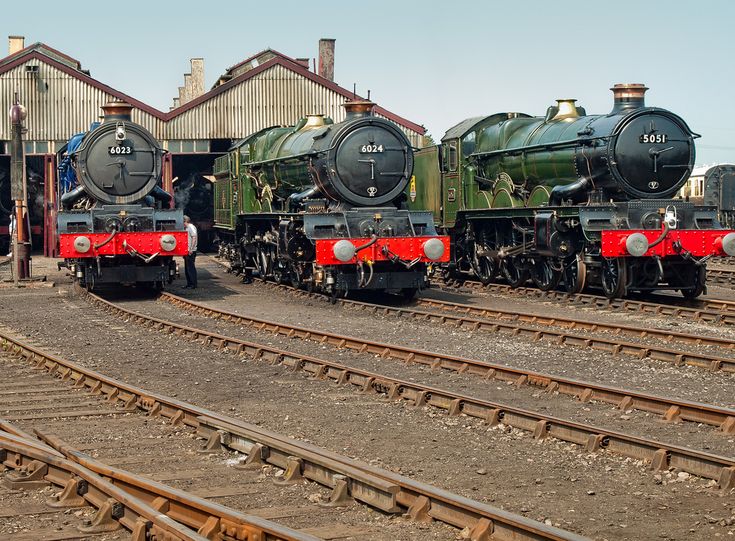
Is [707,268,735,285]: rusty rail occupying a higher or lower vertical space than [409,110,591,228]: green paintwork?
lower

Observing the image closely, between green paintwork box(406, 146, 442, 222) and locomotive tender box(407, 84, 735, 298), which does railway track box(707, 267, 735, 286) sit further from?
green paintwork box(406, 146, 442, 222)

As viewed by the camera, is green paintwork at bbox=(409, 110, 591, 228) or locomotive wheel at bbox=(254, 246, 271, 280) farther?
locomotive wheel at bbox=(254, 246, 271, 280)

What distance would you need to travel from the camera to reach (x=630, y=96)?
18.0 metres

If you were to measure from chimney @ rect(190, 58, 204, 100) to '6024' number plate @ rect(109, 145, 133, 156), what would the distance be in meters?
34.1

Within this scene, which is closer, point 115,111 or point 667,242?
point 667,242

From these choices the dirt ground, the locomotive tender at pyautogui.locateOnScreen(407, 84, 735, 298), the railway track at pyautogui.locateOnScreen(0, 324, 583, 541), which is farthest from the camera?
the locomotive tender at pyautogui.locateOnScreen(407, 84, 735, 298)

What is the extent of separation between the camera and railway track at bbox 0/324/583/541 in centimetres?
573

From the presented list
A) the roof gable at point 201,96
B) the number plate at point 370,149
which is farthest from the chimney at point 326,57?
the number plate at point 370,149

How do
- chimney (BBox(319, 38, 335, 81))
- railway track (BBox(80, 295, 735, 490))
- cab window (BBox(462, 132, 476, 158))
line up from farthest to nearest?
chimney (BBox(319, 38, 335, 81)), cab window (BBox(462, 132, 476, 158)), railway track (BBox(80, 295, 735, 490))

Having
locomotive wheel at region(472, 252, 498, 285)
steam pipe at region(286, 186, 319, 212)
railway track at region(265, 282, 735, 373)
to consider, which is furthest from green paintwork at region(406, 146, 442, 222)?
railway track at region(265, 282, 735, 373)

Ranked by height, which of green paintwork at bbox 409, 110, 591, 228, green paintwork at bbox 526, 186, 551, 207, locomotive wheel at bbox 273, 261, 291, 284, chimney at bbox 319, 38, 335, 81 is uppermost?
chimney at bbox 319, 38, 335, 81

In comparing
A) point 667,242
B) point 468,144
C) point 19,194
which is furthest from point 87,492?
point 19,194

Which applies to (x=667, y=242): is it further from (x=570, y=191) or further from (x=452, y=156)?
(x=452, y=156)

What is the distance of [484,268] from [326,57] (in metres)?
20.6
